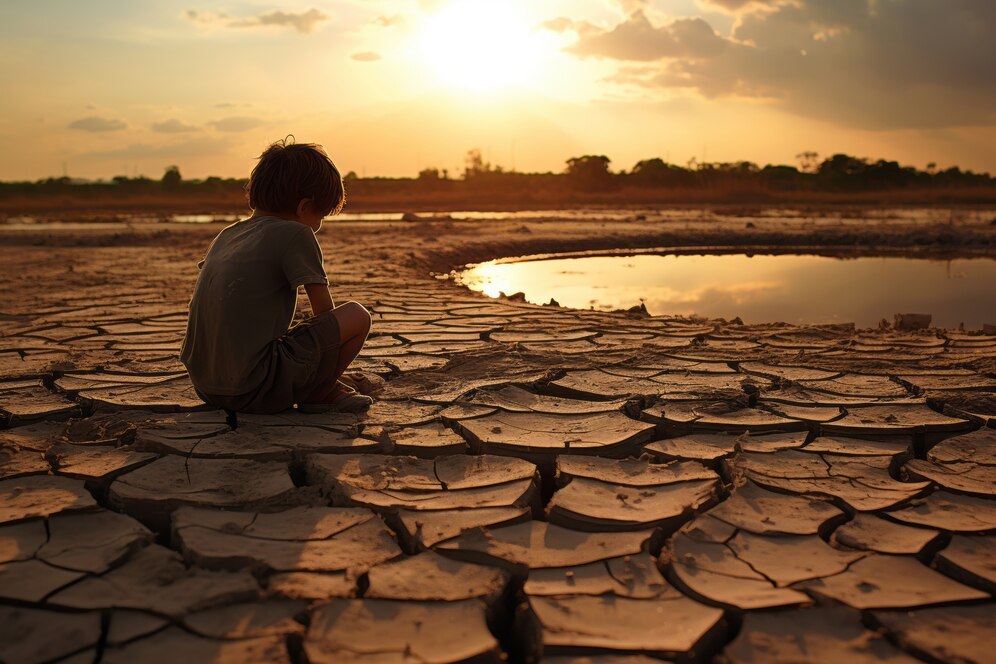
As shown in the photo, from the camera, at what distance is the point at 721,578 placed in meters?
1.72

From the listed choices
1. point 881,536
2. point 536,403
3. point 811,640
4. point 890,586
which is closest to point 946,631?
point 890,586

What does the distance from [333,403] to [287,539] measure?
0.94m

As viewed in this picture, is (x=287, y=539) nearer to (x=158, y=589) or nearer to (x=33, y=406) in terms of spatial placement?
(x=158, y=589)

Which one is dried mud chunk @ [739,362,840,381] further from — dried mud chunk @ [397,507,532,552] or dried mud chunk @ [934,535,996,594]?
dried mud chunk @ [397,507,532,552]

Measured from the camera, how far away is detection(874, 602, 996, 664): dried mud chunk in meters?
1.46

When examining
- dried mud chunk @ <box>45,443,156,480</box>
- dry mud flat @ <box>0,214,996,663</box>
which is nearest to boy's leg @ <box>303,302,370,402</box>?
dry mud flat @ <box>0,214,996,663</box>

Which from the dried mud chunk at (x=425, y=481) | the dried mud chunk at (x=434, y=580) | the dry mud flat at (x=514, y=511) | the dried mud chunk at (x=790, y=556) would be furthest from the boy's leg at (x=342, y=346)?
the dried mud chunk at (x=790, y=556)

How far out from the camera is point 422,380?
328 centimetres

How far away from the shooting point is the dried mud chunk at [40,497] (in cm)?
199

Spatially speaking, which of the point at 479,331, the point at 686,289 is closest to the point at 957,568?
the point at 479,331

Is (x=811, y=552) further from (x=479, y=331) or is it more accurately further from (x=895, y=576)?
(x=479, y=331)

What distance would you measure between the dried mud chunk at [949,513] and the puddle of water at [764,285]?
138 inches

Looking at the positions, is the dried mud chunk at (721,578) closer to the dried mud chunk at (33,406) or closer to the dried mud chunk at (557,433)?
the dried mud chunk at (557,433)

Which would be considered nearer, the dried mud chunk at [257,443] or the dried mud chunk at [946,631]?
the dried mud chunk at [946,631]
